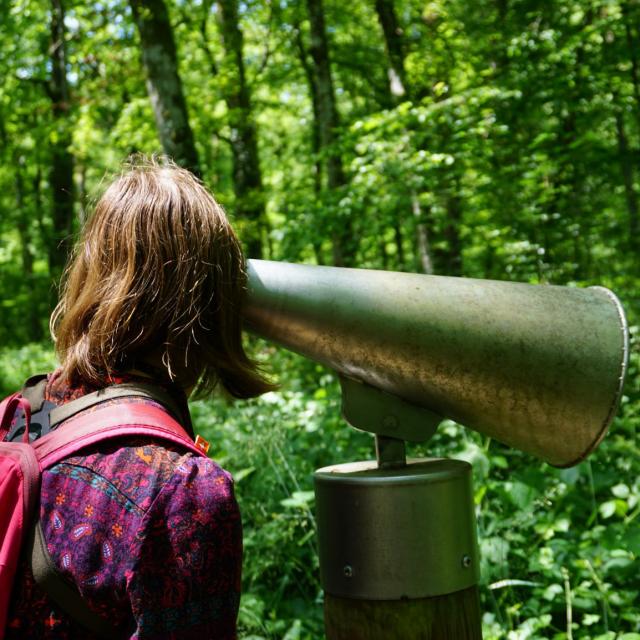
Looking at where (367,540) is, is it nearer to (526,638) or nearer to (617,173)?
(526,638)

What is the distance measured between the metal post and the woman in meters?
0.22

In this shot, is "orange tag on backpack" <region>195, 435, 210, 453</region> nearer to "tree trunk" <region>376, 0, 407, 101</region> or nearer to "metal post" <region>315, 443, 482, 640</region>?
"metal post" <region>315, 443, 482, 640</region>

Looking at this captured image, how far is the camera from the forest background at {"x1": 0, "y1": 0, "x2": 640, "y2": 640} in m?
2.84

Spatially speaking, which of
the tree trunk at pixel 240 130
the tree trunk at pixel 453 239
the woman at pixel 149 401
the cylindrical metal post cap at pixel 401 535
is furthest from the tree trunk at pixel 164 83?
the cylindrical metal post cap at pixel 401 535

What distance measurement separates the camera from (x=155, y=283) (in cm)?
116

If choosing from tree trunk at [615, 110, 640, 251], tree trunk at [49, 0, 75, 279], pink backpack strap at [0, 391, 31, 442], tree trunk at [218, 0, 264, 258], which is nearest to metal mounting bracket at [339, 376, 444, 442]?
pink backpack strap at [0, 391, 31, 442]

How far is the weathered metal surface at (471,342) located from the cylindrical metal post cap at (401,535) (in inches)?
5.5

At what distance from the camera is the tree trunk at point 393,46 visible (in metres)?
10.1

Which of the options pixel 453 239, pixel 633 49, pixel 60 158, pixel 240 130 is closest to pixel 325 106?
pixel 453 239

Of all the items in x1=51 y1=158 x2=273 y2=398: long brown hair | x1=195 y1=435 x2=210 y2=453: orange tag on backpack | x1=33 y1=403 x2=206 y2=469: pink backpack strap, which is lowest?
x1=195 y1=435 x2=210 y2=453: orange tag on backpack

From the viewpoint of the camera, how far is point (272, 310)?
123cm

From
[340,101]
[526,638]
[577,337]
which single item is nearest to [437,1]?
[340,101]

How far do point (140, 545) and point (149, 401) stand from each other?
243mm

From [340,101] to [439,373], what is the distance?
17.7 meters
